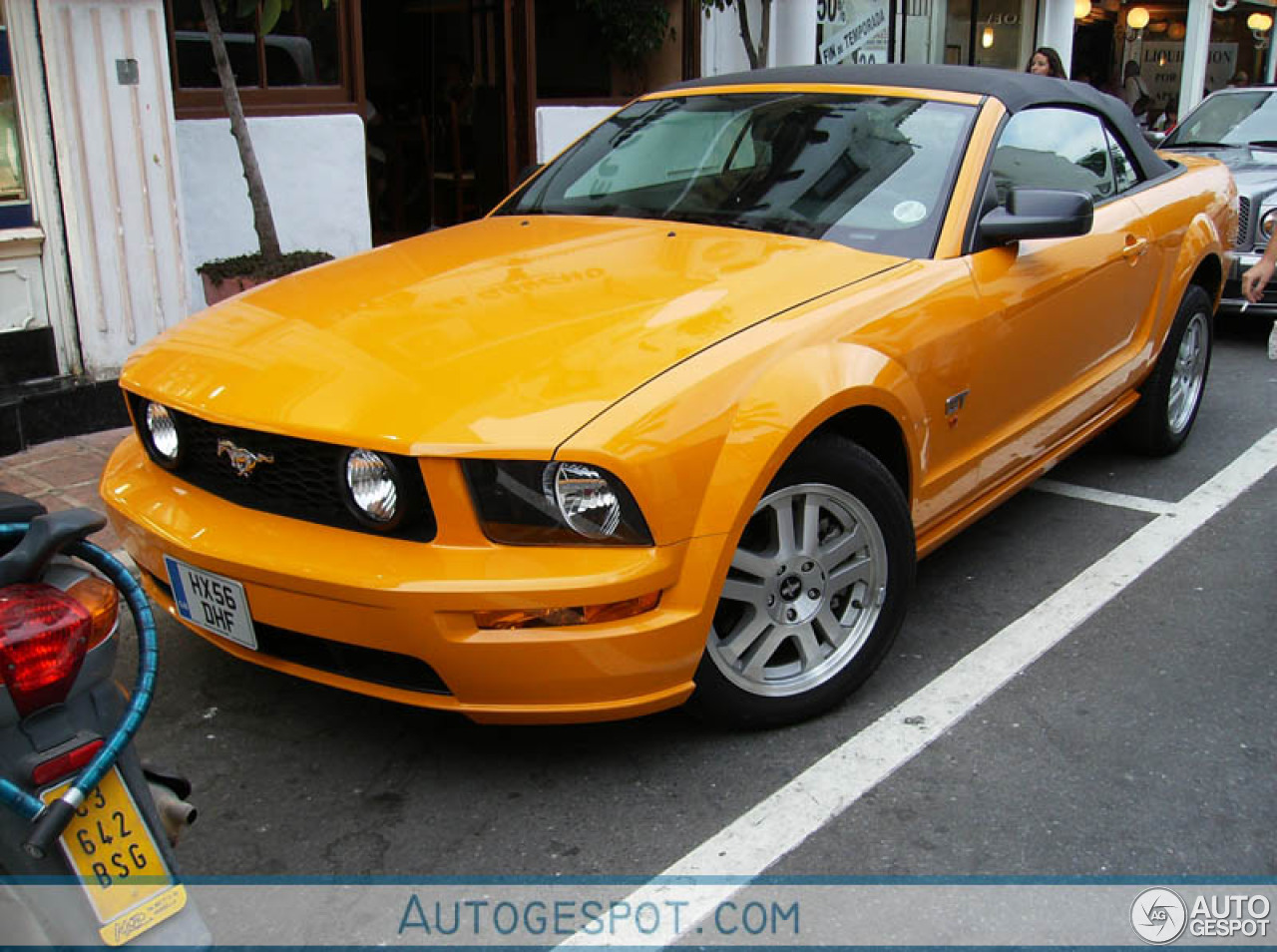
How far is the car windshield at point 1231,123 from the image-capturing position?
885 cm

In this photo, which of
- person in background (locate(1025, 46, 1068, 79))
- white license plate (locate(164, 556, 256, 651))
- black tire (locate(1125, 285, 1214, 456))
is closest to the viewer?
white license plate (locate(164, 556, 256, 651))

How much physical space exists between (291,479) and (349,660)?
43cm

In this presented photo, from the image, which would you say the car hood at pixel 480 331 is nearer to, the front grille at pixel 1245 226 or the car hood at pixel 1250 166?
the front grille at pixel 1245 226

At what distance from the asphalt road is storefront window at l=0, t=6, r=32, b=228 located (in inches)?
110

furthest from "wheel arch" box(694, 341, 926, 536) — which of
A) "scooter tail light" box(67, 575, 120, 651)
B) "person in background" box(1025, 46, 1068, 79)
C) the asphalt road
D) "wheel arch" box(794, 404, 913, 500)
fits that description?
"person in background" box(1025, 46, 1068, 79)

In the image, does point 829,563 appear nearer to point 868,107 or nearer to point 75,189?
point 868,107

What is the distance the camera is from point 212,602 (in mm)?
2939

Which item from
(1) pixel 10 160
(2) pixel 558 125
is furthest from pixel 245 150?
(2) pixel 558 125

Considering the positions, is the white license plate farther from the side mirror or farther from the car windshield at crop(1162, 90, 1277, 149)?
the car windshield at crop(1162, 90, 1277, 149)

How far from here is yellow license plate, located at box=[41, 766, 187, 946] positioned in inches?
73.5

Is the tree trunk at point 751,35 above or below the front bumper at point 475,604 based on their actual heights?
above

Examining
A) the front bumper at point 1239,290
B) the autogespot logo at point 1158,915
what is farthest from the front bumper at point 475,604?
the front bumper at point 1239,290

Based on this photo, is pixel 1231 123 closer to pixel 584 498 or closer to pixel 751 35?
pixel 751 35
